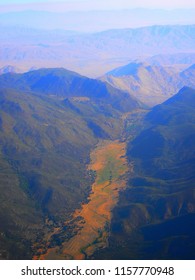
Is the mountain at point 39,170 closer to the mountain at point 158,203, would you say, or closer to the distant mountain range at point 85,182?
the distant mountain range at point 85,182

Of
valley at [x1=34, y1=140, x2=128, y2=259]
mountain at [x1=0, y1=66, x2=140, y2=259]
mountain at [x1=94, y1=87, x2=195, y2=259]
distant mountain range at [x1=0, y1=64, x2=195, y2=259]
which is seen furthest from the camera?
mountain at [x1=0, y1=66, x2=140, y2=259]

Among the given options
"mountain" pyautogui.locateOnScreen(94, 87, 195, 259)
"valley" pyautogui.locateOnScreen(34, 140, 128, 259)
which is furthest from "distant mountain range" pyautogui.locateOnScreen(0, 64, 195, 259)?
"valley" pyautogui.locateOnScreen(34, 140, 128, 259)

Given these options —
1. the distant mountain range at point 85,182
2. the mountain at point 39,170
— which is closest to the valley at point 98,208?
the distant mountain range at point 85,182

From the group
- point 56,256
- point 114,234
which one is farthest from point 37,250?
point 114,234

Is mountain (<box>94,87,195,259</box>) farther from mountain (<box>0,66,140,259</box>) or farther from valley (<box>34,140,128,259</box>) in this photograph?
mountain (<box>0,66,140,259</box>)

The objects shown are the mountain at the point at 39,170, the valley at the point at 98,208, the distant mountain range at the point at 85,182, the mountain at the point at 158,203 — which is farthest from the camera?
the mountain at the point at 39,170
